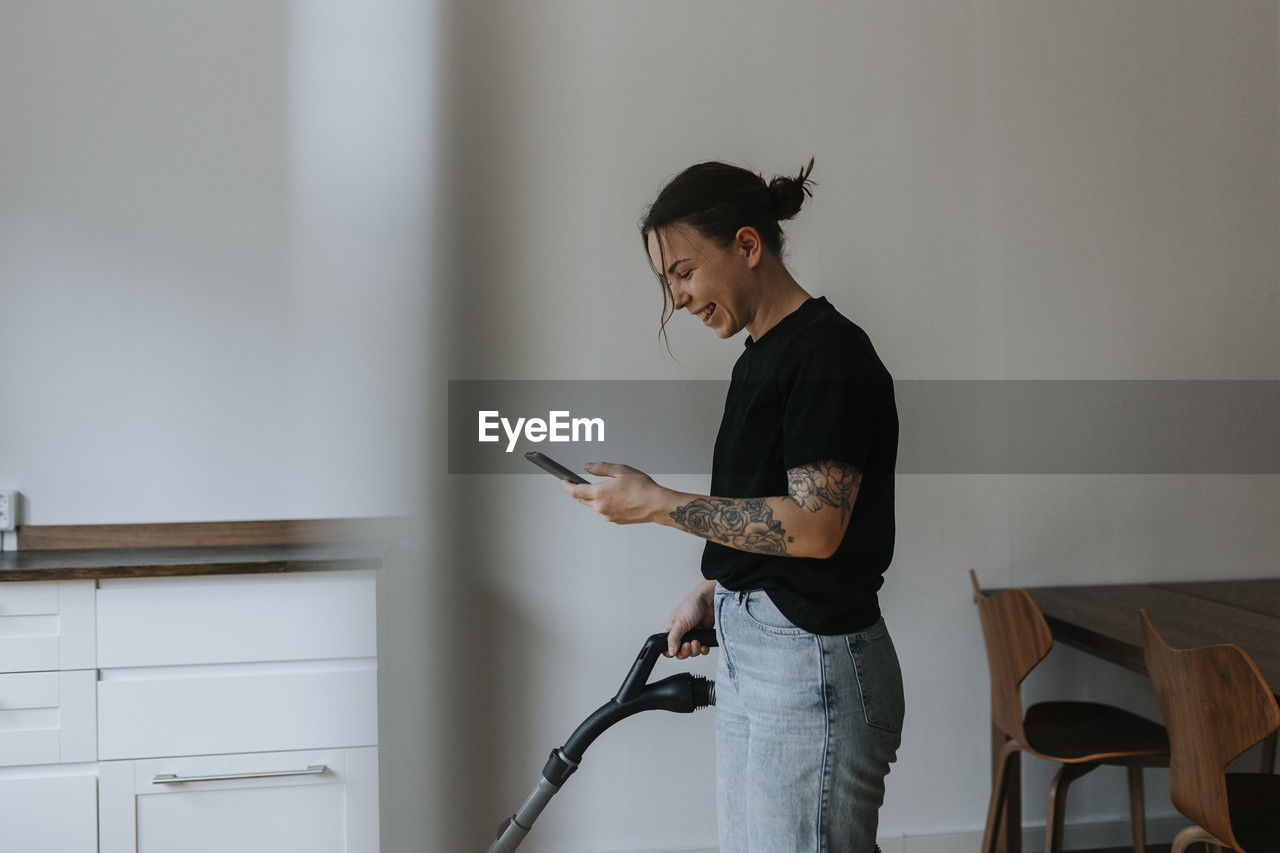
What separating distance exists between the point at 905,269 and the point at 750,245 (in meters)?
1.07

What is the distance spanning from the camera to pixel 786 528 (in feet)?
3.43

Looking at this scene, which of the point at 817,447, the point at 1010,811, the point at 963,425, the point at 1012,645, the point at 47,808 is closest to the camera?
the point at 817,447

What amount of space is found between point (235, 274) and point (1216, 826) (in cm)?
199

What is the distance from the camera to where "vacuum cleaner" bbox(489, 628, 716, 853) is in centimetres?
134

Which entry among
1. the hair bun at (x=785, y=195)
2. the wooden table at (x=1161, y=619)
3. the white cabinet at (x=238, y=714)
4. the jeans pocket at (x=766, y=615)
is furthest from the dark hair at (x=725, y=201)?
the wooden table at (x=1161, y=619)

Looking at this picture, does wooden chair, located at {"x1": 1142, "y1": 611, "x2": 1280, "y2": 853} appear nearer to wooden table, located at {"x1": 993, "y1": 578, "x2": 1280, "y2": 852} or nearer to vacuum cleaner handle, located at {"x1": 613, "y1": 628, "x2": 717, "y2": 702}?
wooden table, located at {"x1": 993, "y1": 578, "x2": 1280, "y2": 852}

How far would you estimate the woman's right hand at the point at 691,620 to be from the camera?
132 cm

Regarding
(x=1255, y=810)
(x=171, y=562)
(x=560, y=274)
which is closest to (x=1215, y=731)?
(x=1255, y=810)

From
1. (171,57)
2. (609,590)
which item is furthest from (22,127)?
(609,590)

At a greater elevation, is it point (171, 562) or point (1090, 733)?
point (171, 562)

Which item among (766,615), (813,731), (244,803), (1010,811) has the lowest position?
(1010,811)

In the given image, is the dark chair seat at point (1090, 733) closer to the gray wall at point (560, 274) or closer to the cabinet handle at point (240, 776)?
the gray wall at point (560, 274)

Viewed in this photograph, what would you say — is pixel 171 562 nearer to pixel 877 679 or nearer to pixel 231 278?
pixel 231 278

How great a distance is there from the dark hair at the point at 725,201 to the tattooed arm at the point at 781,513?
0.32 m
